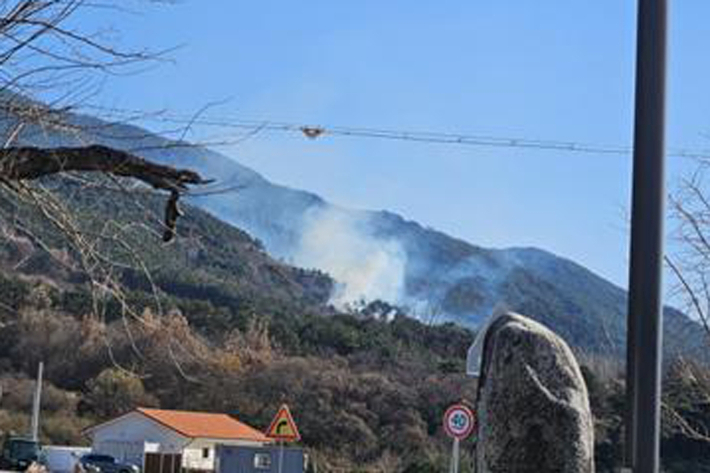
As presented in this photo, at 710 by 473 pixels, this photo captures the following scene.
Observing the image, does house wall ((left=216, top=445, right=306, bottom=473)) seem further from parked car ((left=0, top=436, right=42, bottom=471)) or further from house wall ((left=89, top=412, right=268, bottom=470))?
house wall ((left=89, top=412, right=268, bottom=470))

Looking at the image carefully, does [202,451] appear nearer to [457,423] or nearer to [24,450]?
[24,450]

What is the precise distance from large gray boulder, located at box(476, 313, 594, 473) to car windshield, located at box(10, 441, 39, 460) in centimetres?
4341

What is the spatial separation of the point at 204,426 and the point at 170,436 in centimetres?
167

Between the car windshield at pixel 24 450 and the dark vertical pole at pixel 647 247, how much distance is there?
46529mm

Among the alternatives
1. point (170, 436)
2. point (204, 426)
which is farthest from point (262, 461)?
point (170, 436)

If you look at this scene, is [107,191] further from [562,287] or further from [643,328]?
[562,287]

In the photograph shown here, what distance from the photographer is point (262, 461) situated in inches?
1756

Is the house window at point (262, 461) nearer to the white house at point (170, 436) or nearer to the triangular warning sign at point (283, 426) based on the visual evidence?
the white house at point (170, 436)

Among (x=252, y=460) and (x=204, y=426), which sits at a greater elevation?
(x=204, y=426)

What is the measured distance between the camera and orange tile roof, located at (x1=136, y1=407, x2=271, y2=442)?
59062 millimetres

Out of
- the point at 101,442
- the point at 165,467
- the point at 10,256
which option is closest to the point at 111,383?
the point at 101,442

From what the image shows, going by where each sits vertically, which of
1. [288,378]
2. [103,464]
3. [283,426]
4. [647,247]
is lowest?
[103,464]

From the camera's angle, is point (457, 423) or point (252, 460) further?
point (252, 460)

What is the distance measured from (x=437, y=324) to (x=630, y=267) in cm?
9821
